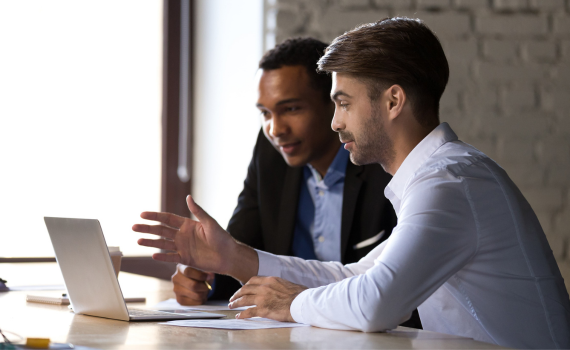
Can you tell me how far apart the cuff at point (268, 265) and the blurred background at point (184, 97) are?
1.02m

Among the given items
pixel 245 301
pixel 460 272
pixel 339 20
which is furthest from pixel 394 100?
pixel 339 20

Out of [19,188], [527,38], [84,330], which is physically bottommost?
[19,188]

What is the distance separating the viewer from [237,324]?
1.01 metres

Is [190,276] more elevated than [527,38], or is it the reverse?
[527,38]

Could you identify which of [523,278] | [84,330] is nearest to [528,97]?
[523,278]

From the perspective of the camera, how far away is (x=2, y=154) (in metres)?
2.38

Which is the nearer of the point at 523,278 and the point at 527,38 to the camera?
the point at 523,278

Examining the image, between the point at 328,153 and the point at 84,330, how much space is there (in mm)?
1168

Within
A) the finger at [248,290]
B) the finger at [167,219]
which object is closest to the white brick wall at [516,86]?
the finger at [167,219]

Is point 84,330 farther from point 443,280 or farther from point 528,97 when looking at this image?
→ point 528,97

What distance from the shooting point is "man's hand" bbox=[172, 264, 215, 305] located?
1.44 metres

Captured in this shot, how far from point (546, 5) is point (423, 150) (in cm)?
143

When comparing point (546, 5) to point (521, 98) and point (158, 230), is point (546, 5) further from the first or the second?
point (158, 230)

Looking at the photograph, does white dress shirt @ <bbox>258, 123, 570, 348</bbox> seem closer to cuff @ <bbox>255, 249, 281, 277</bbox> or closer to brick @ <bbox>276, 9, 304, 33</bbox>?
cuff @ <bbox>255, 249, 281, 277</bbox>
